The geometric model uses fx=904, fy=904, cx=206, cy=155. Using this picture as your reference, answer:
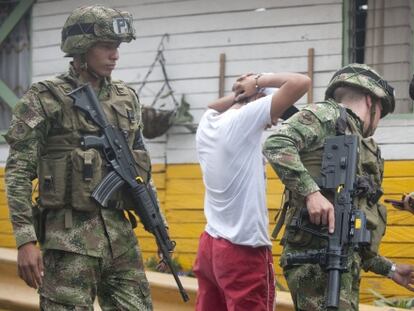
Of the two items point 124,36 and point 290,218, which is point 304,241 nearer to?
point 290,218

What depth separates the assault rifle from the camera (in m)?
4.22

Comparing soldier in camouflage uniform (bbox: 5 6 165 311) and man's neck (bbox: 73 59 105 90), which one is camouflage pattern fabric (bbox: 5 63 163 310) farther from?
man's neck (bbox: 73 59 105 90)

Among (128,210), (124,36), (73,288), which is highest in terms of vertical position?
(124,36)

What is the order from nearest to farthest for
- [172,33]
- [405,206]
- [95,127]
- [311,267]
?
[311,267]
[95,127]
[405,206]
[172,33]

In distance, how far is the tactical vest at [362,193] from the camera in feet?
14.4

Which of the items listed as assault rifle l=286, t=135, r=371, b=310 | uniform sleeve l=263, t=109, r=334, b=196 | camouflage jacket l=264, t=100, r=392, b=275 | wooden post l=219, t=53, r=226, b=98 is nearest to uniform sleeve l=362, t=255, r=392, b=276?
camouflage jacket l=264, t=100, r=392, b=275

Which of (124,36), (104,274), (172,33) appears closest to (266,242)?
(104,274)

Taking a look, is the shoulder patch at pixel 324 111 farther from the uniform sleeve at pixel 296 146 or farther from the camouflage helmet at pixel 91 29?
the camouflage helmet at pixel 91 29

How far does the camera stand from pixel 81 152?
4551 millimetres

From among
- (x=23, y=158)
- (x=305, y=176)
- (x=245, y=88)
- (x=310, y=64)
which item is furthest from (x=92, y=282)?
(x=310, y=64)

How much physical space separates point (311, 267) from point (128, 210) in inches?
40.9

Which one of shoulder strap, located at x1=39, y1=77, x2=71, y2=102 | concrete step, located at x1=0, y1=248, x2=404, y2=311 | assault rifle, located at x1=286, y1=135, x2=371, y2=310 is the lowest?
concrete step, located at x1=0, y1=248, x2=404, y2=311

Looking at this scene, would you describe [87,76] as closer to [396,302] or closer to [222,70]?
[396,302]

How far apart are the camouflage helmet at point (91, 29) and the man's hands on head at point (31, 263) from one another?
3.47 feet
